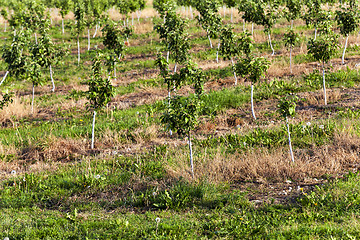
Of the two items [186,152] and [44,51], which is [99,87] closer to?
[186,152]

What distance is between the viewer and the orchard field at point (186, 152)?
5.99 metres

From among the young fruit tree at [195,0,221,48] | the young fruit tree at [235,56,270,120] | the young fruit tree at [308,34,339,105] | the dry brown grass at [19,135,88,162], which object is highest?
the young fruit tree at [195,0,221,48]

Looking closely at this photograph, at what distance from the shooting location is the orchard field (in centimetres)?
599

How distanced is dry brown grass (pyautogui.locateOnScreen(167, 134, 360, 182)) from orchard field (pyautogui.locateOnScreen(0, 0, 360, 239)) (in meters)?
0.03

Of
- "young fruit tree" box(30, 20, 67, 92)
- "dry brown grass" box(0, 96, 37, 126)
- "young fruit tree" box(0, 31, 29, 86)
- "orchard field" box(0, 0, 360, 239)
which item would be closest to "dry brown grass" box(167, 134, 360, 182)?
"orchard field" box(0, 0, 360, 239)

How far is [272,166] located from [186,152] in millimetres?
2413

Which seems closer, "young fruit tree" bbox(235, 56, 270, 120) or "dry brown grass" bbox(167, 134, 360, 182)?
"dry brown grass" bbox(167, 134, 360, 182)

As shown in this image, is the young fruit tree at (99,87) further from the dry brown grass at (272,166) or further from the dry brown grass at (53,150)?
the dry brown grass at (272,166)

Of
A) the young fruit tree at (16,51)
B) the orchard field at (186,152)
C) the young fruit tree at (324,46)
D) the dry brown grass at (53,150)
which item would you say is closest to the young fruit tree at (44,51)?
the orchard field at (186,152)

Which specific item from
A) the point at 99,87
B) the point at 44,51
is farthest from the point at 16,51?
the point at 44,51

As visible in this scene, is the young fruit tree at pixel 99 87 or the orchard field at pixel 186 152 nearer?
the orchard field at pixel 186 152

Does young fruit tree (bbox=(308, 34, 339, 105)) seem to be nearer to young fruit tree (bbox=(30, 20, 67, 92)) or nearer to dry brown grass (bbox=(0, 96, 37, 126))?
dry brown grass (bbox=(0, 96, 37, 126))

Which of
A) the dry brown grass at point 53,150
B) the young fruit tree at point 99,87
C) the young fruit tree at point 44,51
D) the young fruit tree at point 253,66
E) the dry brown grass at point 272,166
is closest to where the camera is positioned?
the dry brown grass at point 272,166

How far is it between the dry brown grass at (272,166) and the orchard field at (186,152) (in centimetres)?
3
